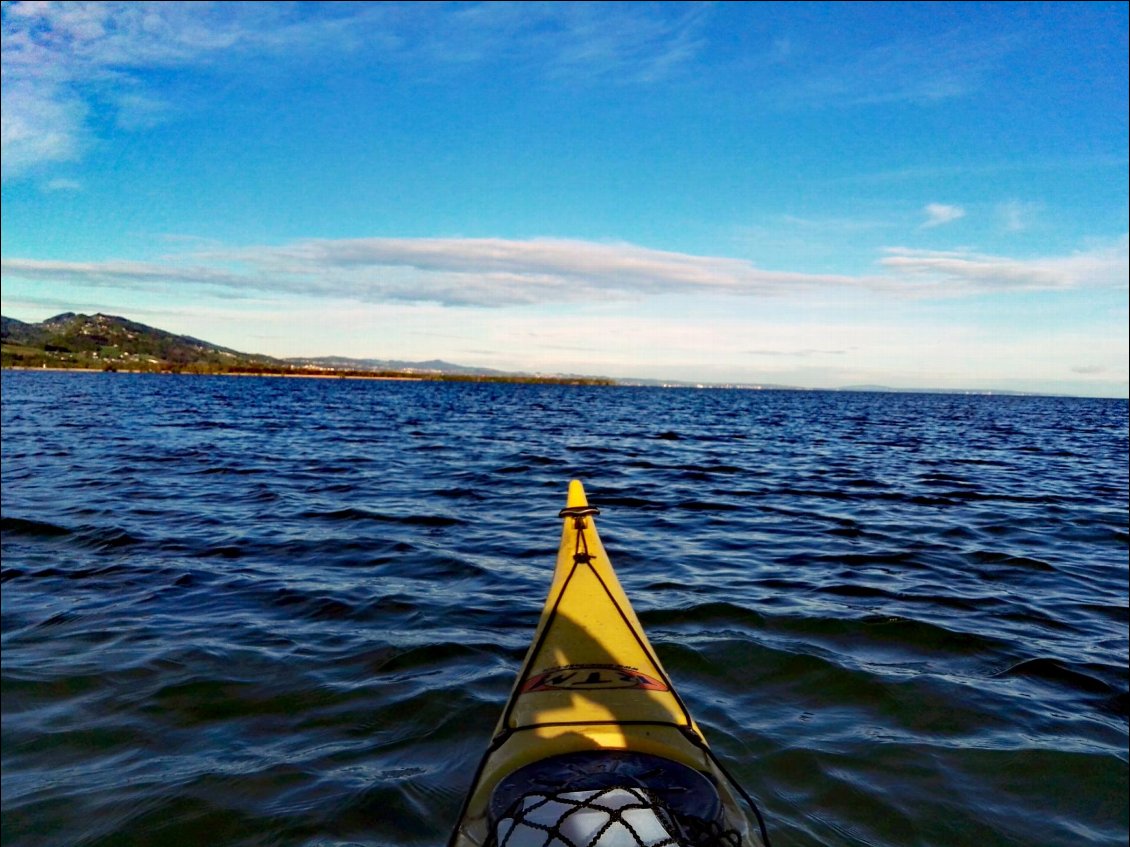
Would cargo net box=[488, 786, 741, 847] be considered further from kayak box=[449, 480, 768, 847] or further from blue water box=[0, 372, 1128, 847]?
blue water box=[0, 372, 1128, 847]

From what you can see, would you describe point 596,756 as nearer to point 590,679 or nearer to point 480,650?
point 590,679

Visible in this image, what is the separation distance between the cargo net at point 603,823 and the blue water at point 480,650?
1.15 meters

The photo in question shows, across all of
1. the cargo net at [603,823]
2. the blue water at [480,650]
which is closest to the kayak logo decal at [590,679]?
the blue water at [480,650]

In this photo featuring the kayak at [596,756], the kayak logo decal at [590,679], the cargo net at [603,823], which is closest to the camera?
the cargo net at [603,823]

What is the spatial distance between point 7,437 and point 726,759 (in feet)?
96.8

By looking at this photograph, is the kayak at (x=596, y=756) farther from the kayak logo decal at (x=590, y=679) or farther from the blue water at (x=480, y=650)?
the blue water at (x=480, y=650)

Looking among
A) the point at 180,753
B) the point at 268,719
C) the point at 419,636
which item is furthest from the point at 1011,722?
the point at 180,753

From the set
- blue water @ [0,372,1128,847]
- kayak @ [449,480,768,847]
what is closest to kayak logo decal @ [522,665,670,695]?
kayak @ [449,480,768,847]

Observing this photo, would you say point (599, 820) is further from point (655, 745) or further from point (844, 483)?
point (844, 483)

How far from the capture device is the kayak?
3367mm

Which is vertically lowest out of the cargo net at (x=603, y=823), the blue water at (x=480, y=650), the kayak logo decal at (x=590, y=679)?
the blue water at (x=480, y=650)

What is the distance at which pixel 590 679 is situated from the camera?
468 cm

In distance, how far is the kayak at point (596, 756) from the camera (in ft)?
11.0

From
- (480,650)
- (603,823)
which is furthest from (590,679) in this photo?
(480,650)
